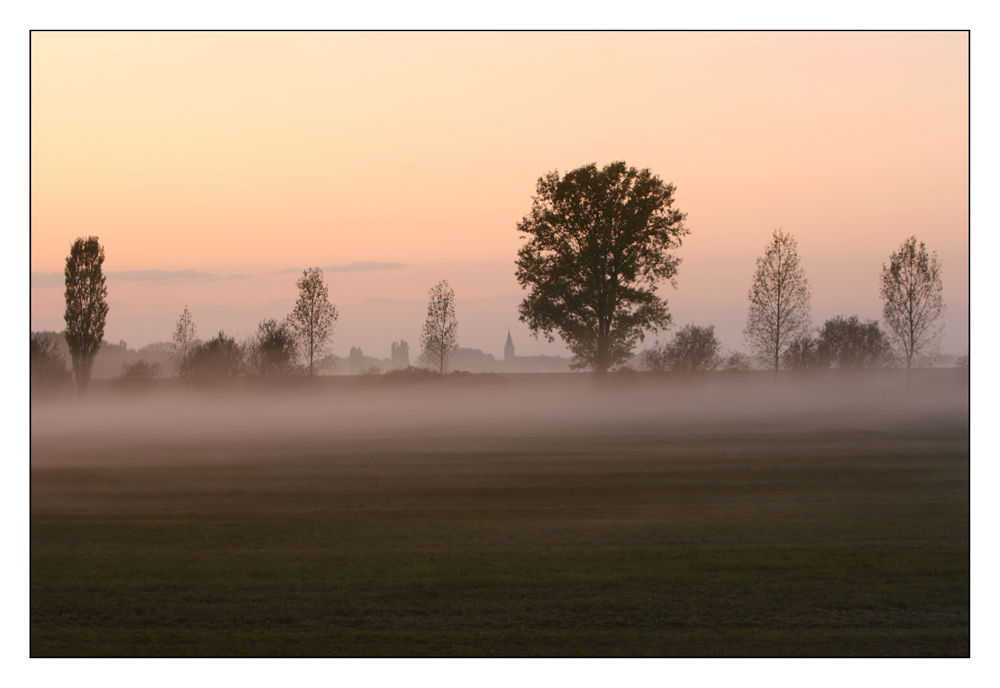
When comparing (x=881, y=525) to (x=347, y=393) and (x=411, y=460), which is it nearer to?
(x=411, y=460)

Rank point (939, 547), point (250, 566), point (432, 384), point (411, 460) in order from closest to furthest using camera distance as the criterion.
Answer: point (250, 566) < point (939, 547) < point (411, 460) < point (432, 384)

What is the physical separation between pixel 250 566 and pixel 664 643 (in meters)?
6.57

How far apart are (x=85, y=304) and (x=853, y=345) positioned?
4938 cm

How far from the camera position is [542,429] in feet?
109

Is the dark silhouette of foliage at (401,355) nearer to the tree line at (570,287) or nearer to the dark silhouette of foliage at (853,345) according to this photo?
the tree line at (570,287)

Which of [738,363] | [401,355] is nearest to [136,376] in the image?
[401,355]

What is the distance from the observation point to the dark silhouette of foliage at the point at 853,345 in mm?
52531

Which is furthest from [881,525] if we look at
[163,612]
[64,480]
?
[64,480]

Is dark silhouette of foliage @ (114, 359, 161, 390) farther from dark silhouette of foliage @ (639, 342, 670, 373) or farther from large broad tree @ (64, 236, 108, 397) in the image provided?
dark silhouette of foliage @ (639, 342, 670, 373)

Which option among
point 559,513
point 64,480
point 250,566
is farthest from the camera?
point 64,480

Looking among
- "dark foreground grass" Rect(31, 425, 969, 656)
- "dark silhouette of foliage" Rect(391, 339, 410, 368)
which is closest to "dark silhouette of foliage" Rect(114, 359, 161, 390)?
"dark silhouette of foliage" Rect(391, 339, 410, 368)

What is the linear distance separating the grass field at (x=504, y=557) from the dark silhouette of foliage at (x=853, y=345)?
32029 millimetres

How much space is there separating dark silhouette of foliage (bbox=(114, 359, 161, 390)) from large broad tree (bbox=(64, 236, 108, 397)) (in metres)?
1.70

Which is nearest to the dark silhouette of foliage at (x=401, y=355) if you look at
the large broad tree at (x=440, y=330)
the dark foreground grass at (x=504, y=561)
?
the large broad tree at (x=440, y=330)
